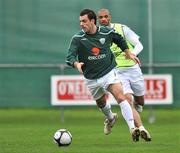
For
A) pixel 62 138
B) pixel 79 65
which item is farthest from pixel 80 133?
pixel 79 65

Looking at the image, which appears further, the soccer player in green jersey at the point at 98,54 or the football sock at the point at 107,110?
the football sock at the point at 107,110

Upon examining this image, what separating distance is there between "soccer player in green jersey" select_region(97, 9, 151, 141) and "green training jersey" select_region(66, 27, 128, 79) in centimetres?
120

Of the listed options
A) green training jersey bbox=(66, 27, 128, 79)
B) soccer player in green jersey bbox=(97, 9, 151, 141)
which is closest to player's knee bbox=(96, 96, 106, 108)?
soccer player in green jersey bbox=(97, 9, 151, 141)

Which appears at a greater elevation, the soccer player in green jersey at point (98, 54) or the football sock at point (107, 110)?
the soccer player in green jersey at point (98, 54)

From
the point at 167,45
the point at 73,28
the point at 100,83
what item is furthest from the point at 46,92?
the point at 100,83

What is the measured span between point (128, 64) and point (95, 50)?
2277mm

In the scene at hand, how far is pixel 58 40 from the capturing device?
2488 centimetres

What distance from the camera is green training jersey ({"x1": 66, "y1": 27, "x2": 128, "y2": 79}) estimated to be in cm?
1473

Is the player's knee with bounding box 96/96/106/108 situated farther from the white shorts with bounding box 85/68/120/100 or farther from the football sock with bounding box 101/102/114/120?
the white shorts with bounding box 85/68/120/100

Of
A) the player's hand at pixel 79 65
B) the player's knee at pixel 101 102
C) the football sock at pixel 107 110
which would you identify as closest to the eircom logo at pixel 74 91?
the football sock at pixel 107 110

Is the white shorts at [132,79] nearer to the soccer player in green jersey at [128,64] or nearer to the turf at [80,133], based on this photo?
the soccer player in green jersey at [128,64]

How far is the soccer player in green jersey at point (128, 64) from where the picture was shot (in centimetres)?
1616

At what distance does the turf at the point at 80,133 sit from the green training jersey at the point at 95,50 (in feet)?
4.34

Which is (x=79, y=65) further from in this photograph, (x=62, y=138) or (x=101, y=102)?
(x=101, y=102)
